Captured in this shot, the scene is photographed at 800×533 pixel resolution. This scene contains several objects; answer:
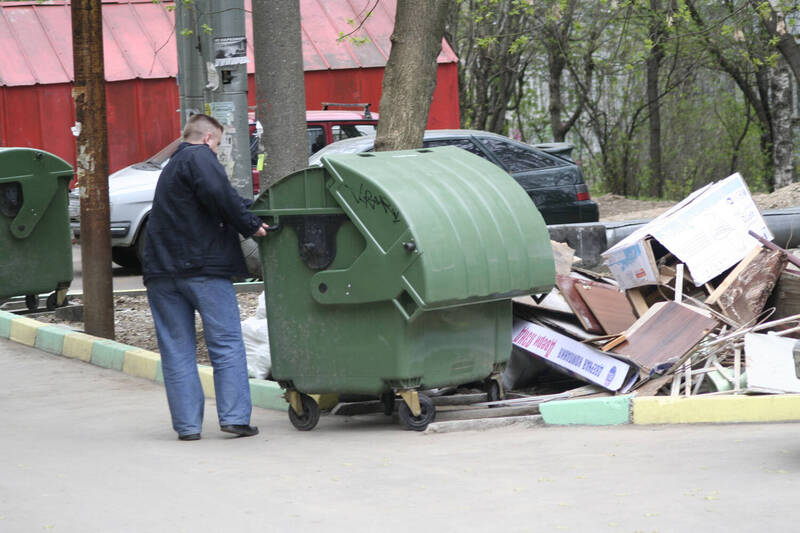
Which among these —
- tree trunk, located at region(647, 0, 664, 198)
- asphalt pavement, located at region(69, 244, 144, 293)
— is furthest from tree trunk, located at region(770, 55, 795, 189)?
asphalt pavement, located at region(69, 244, 144, 293)

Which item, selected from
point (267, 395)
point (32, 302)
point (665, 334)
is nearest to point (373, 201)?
point (267, 395)

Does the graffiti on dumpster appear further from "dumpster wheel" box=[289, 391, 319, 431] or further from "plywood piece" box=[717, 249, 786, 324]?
"plywood piece" box=[717, 249, 786, 324]

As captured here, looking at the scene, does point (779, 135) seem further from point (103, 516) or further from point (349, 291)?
point (103, 516)

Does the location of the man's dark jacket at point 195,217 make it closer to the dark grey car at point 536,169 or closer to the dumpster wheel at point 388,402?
the dumpster wheel at point 388,402

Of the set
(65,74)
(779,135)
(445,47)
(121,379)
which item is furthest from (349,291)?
(779,135)

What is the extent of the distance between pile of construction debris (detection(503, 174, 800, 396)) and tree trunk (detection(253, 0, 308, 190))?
2146 millimetres

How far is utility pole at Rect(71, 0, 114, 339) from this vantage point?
8727mm

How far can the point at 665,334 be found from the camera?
6.63 meters

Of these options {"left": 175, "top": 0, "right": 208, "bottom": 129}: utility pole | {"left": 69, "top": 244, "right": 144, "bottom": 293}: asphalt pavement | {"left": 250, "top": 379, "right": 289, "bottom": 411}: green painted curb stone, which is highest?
{"left": 175, "top": 0, "right": 208, "bottom": 129}: utility pole

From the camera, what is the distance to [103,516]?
14.6 ft

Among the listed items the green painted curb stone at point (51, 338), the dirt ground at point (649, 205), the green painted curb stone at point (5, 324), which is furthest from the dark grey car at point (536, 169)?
the green painted curb stone at point (51, 338)

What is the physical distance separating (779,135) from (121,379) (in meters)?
17.2

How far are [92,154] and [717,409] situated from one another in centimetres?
527

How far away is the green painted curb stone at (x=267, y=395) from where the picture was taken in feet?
22.8
